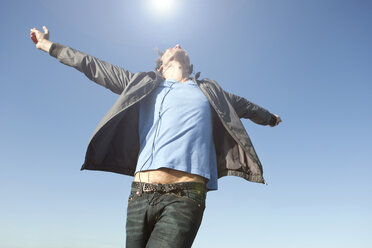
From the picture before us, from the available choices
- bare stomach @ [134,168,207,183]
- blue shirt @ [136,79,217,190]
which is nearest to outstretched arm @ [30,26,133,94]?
blue shirt @ [136,79,217,190]

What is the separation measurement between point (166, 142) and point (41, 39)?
2532 millimetres

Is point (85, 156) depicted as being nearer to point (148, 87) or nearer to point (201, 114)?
point (148, 87)

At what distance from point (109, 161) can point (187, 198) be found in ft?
4.67

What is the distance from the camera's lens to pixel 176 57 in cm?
456

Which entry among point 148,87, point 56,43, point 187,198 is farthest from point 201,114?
point 56,43

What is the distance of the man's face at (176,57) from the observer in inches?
179

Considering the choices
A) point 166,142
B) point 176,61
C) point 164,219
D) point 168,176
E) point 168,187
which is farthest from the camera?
point 176,61

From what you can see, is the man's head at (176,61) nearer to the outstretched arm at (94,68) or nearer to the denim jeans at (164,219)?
the outstretched arm at (94,68)

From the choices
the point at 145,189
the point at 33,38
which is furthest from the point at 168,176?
the point at 33,38

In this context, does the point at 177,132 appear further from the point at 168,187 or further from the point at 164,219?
the point at 164,219

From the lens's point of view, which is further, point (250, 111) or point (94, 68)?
point (250, 111)

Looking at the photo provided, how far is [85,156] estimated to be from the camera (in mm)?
3494

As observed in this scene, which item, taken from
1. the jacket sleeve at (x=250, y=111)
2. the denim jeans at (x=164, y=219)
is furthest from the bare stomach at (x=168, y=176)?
the jacket sleeve at (x=250, y=111)

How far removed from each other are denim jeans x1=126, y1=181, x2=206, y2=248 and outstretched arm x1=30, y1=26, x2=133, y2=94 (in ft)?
5.32
